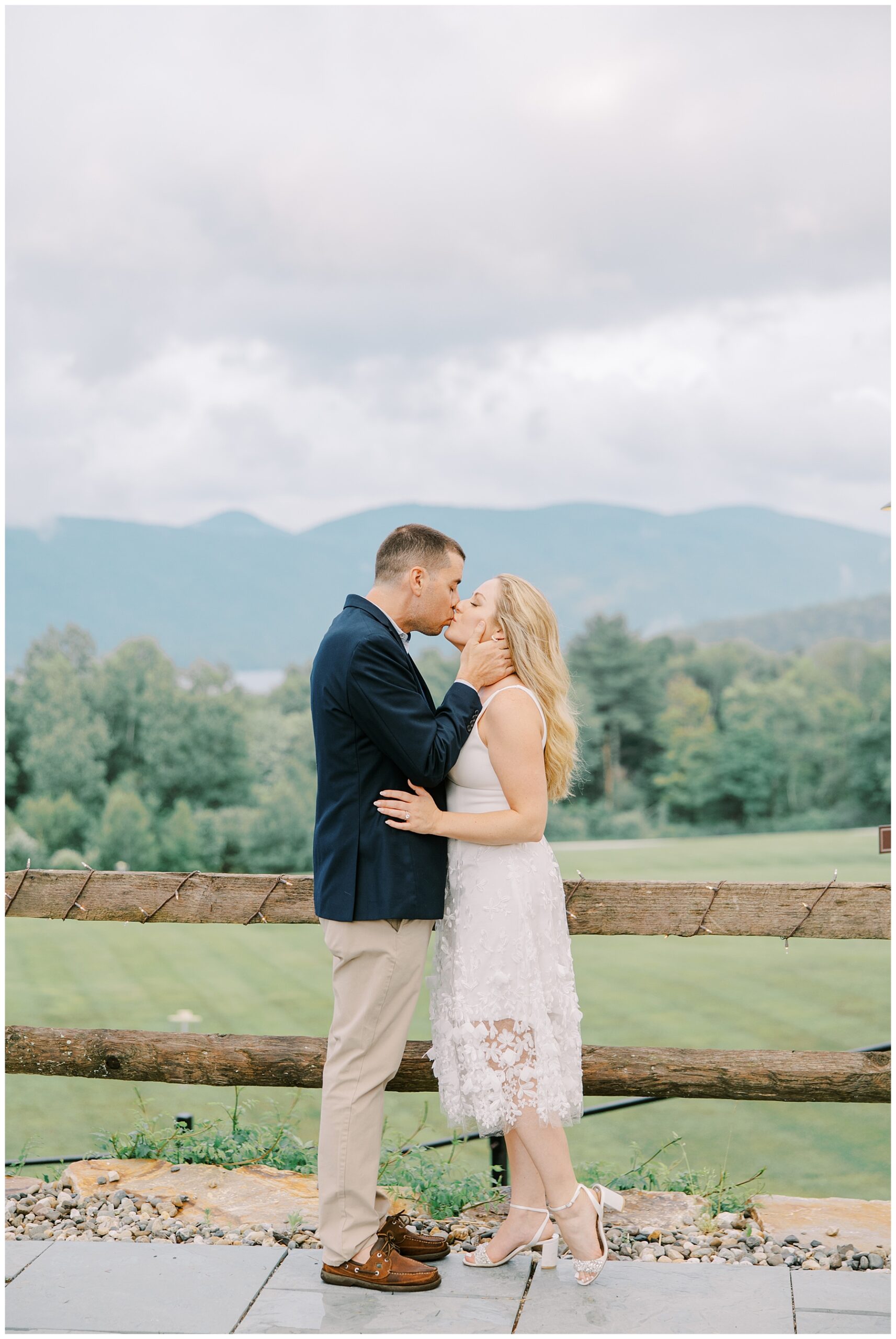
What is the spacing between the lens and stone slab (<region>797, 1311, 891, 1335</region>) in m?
2.88

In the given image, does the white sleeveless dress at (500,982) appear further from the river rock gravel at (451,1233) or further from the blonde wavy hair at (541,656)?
the river rock gravel at (451,1233)

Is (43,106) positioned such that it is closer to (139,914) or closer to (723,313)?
(139,914)

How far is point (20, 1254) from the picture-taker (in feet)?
10.9

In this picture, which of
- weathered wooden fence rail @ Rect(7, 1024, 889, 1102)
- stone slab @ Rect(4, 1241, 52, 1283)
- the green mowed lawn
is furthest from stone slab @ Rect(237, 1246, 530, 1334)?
the green mowed lawn

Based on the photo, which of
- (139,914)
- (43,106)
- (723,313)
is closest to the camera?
(139,914)

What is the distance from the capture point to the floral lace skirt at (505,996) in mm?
3188

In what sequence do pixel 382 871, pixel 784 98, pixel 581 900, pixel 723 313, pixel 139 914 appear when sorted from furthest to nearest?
pixel 723 313
pixel 784 98
pixel 139 914
pixel 581 900
pixel 382 871

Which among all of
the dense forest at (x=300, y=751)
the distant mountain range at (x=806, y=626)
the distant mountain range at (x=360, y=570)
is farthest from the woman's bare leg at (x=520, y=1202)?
the distant mountain range at (x=360, y=570)

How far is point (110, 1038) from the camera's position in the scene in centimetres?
395

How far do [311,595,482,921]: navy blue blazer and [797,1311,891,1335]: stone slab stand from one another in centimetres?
135

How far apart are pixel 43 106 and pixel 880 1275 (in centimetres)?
9688

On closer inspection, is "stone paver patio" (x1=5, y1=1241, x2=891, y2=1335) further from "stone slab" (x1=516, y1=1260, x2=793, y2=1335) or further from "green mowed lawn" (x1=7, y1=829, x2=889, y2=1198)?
"green mowed lawn" (x1=7, y1=829, x2=889, y2=1198)

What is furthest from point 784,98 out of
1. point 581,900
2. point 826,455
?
point 581,900

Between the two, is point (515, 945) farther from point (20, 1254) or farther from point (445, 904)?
point (20, 1254)
